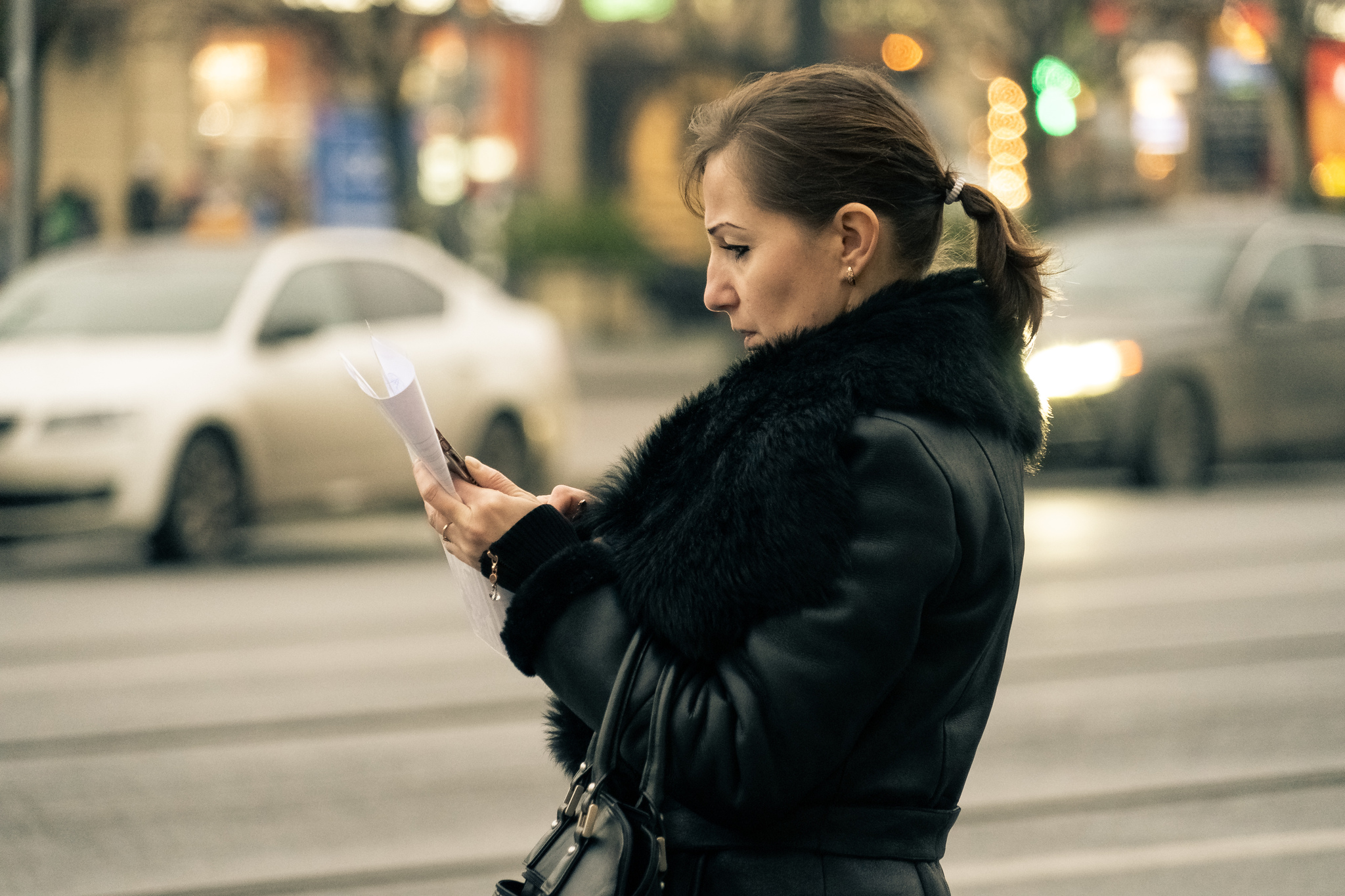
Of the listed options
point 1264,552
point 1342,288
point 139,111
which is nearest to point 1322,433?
point 1342,288

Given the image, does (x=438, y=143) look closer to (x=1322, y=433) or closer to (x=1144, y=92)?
(x=1144, y=92)

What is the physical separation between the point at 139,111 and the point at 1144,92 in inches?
772

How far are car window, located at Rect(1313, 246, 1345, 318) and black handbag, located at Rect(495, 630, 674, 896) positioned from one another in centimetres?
1190

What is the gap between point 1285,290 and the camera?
41.7 feet

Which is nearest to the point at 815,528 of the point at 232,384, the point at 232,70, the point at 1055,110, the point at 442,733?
the point at 442,733

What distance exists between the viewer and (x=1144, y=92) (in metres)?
36.1

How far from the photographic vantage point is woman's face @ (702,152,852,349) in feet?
6.34

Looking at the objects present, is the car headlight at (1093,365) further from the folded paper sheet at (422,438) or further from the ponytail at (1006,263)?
the folded paper sheet at (422,438)

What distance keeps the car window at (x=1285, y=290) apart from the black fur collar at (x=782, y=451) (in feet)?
36.9

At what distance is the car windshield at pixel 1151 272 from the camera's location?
41.3 ft

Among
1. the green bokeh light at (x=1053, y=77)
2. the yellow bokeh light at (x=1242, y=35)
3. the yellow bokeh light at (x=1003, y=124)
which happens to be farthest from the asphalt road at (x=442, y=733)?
the yellow bokeh light at (x=1003, y=124)

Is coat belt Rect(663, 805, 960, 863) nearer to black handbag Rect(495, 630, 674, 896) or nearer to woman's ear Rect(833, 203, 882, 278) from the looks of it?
black handbag Rect(495, 630, 674, 896)

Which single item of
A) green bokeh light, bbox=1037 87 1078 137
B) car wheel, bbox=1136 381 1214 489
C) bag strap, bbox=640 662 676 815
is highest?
green bokeh light, bbox=1037 87 1078 137

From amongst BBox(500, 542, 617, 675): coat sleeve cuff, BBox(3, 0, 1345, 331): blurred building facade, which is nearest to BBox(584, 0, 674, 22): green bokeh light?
BBox(3, 0, 1345, 331): blurred building facade
